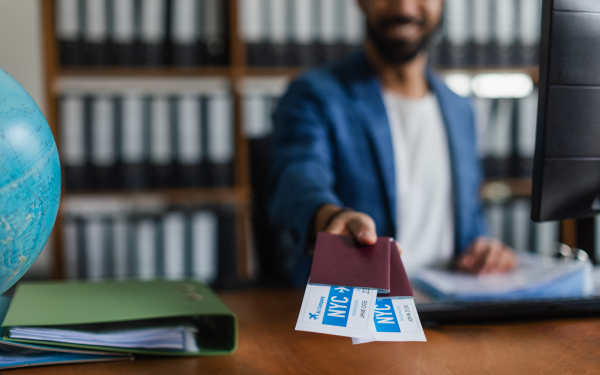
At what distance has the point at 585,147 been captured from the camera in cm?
61

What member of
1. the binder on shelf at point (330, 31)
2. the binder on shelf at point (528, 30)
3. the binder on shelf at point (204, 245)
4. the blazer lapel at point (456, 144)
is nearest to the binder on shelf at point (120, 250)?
the binder on shelf at point (204, 245)

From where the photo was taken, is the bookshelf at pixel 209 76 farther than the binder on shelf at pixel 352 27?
No

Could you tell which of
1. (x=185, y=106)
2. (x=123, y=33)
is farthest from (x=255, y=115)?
(x=123, y=33)

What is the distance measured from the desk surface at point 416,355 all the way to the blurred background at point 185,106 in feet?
3.93

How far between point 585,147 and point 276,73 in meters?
1.56

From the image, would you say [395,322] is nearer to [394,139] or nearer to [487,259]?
[487,259]

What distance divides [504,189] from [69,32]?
2.04 meters

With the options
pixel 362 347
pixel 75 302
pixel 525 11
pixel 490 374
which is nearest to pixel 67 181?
pixel 75 302

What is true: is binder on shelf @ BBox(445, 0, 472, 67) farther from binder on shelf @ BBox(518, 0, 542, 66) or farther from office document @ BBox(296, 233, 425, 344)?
office document @ BBox(296, 233, 425, 344)

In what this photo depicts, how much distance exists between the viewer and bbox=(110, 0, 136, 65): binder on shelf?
1897mm

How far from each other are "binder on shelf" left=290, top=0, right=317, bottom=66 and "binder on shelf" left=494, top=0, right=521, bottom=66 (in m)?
0.78

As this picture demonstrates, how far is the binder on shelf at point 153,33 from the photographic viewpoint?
1919 mm

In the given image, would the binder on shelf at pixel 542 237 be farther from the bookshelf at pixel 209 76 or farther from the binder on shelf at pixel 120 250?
the binder on shelf at pixel 120 250

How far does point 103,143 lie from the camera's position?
1912mm
